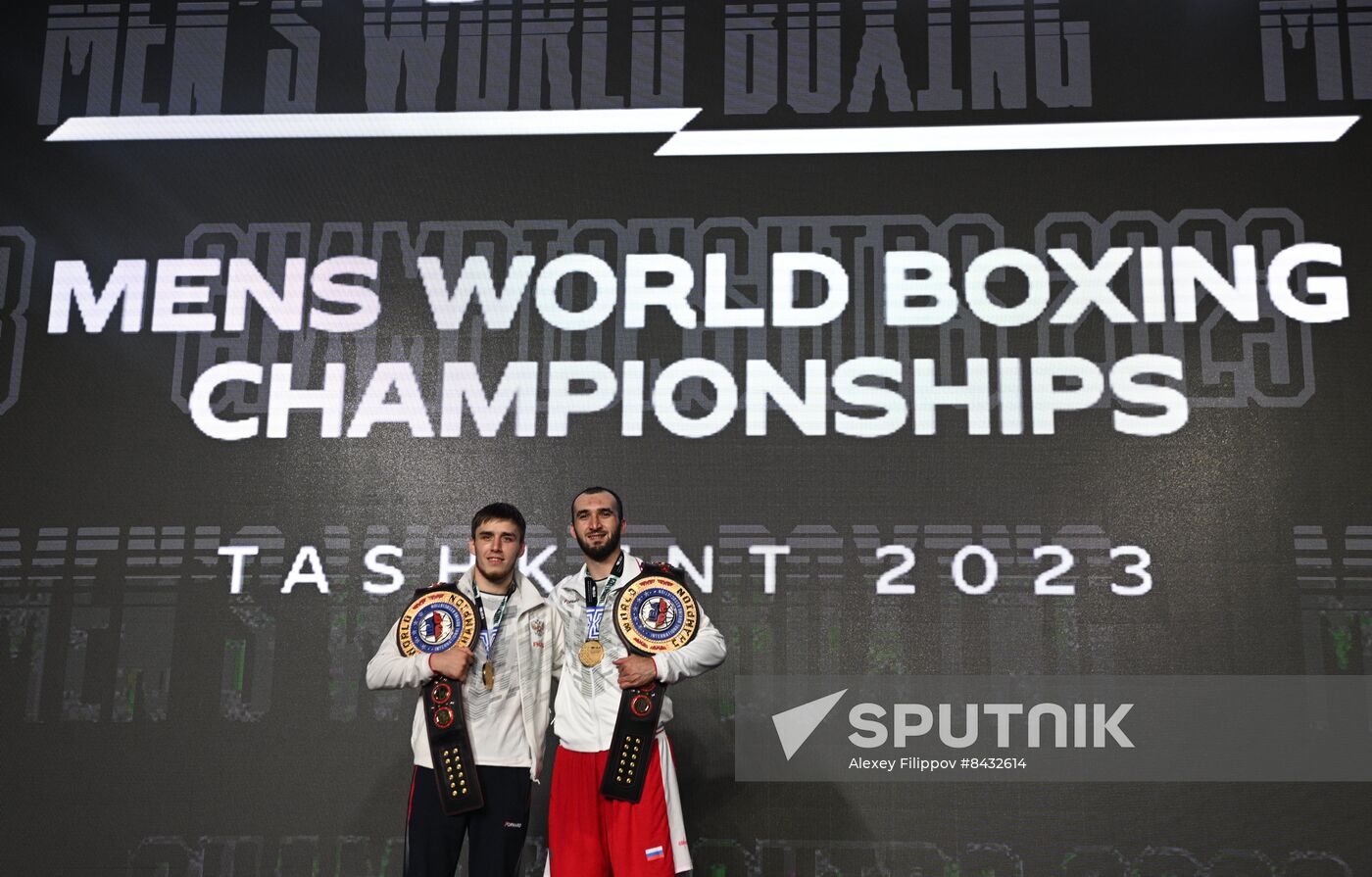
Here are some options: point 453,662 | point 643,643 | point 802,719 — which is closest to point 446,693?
point 453,662

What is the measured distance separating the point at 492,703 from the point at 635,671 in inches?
15.9

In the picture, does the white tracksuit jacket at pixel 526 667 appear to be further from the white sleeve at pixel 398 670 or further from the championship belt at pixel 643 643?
the championship belt at pixel 643 643

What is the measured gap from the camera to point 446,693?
3.59 meters

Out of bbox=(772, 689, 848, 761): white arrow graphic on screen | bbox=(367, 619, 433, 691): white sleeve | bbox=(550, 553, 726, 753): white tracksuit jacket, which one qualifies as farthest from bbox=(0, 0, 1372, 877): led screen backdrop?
bbox=(367, 619, 433, 691): white sleeve

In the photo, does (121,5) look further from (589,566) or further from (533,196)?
(589,566)

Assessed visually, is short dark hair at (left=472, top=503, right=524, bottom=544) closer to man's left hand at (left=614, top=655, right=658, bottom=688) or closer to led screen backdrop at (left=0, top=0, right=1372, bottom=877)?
man's left hand at (left=614, top=655, right=658, bottom=688)

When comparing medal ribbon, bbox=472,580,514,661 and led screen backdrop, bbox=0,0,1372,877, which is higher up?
led screen backdrop, bbox=0,0,1372,877

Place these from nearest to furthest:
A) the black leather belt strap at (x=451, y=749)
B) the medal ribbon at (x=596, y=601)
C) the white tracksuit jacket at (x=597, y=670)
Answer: the black leather belt strap at (x=451, y=749) < the white tracksuit jacket at (x=597, y=670) < the medal ribbon at (x=596, y=601)

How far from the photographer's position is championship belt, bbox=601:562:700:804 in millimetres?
3580

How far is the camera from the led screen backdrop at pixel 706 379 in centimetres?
458

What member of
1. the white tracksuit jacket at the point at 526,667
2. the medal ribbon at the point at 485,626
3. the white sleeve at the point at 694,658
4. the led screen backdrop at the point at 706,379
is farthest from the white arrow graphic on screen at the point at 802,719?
the medal ribbon at the point at 485,626

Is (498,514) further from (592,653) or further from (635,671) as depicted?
Answer: (635,671)

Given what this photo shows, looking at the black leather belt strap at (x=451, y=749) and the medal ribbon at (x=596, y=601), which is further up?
the medal ribbon at (x=596, y=601)

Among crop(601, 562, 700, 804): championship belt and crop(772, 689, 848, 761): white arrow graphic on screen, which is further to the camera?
crop(772, 689, 848, 761): white arrow graphic on screen
